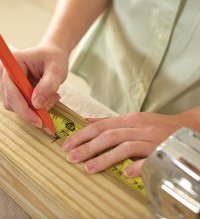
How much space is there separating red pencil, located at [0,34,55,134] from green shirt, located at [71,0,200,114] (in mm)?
318

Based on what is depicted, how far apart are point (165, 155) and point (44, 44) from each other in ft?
1.43

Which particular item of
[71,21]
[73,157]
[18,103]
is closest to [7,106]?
[18,103]

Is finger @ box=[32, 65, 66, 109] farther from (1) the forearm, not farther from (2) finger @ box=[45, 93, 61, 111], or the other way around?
(1) the forearm

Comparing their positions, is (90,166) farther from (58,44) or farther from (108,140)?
(58,44)

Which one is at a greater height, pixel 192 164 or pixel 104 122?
pixel 192 164

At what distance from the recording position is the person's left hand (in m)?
0.46

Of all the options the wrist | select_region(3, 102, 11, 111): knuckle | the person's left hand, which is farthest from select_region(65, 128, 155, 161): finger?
the wrist

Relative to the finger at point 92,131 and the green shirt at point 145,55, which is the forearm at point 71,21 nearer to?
the green shirt at point 145,55

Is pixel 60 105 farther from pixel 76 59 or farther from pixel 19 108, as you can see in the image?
pixel 76 59

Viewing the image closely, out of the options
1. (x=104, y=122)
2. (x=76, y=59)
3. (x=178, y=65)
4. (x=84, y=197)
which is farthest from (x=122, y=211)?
(x=76, y=59)

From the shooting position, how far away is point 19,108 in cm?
51

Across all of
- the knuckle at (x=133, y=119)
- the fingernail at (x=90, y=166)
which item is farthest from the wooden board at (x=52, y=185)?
the knuckle at (x=133, y=119)

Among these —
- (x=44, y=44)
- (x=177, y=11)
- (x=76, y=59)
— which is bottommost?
(x=76, y=59)

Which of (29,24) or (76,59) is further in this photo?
(29,24)
